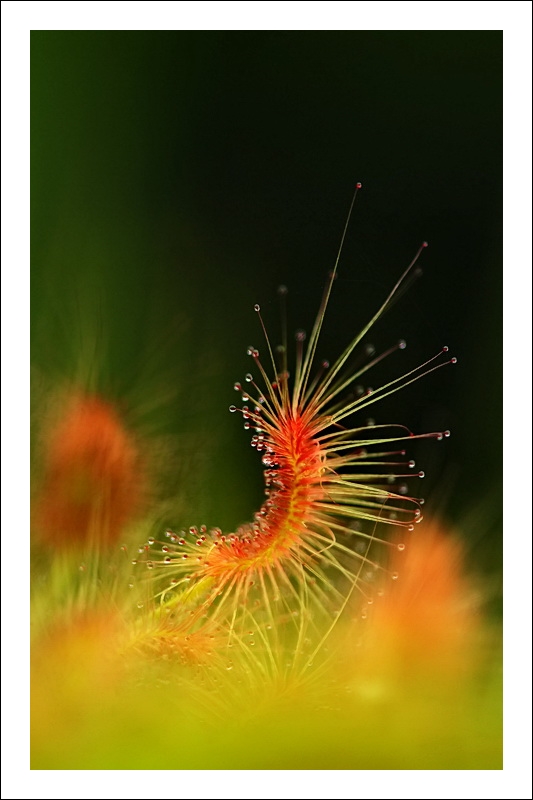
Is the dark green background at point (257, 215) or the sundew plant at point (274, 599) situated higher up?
the dark green background at point (257, 215)

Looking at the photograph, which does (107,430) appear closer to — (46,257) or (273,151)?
(46,257)

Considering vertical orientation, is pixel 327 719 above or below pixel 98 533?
below

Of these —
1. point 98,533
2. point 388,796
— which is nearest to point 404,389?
point 98,533

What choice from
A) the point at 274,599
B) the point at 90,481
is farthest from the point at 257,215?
the point at 274,599

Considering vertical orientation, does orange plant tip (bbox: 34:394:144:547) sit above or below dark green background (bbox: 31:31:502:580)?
below

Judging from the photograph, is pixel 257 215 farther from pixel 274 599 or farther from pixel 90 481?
pixel 274 599
